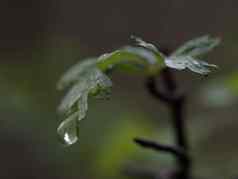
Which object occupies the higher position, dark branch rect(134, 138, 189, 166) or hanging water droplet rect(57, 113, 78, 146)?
hanging water droplet rect(57, 113, 78, 146)

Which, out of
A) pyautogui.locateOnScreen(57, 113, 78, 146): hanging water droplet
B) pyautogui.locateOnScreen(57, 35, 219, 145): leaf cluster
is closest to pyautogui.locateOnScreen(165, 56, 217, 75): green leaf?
pyautogui.locateOnScreen(57, 35, 219, 145): leaf cluster

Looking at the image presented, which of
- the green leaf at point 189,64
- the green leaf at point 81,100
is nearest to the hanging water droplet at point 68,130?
the green leaf at point 81,100

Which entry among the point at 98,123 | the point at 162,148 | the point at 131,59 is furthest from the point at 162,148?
the point at 98,123

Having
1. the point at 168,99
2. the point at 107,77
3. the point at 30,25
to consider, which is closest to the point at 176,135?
the point at 168,99

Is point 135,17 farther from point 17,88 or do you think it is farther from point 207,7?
point 17,88

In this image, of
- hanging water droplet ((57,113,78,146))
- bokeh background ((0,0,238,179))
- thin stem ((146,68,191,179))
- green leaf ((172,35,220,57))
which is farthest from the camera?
bokeh background ((0,0,238,179))

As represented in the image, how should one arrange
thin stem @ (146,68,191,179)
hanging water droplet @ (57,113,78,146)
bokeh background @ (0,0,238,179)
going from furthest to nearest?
bokeh background @ (0,0,238,179) → thin stem @ (146,68,191,179) → hanging water droplet @ (57,113,78,146)

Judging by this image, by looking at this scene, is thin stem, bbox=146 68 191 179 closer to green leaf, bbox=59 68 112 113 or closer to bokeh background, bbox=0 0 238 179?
bokeh background, bbox=0 0 238 179

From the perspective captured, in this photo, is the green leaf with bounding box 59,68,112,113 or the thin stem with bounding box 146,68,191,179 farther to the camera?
the thin stem with bounding box 146,68,191,179

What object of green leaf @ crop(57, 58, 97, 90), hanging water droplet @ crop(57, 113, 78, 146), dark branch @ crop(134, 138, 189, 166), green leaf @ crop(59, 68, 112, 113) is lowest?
dark branch @ crop(134, 138, 189, 166)

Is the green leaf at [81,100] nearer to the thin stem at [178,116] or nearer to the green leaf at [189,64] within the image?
the green leaf at [189,64]
